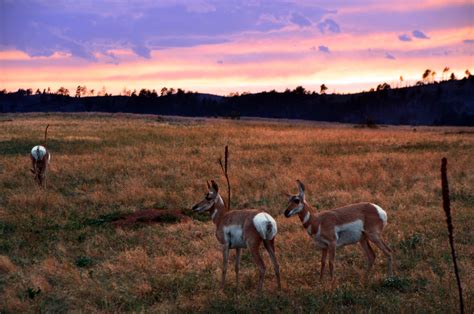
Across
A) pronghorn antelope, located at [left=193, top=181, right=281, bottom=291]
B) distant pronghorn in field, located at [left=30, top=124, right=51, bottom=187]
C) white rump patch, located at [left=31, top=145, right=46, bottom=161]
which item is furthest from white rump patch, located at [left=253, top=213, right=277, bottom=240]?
white rump patch, located at [left=31, top=145, right=46, bottom=161]

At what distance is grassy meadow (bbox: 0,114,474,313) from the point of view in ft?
29.5

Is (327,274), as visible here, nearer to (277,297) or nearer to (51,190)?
(277,297)

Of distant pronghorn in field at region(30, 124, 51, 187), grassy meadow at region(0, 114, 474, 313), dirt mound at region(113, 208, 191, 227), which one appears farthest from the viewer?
distant pronghorn in field at region(30, 124, 51, 187)

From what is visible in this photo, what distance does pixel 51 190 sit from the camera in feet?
65.5

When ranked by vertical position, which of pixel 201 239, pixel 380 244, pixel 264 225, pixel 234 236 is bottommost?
pixel 201 239

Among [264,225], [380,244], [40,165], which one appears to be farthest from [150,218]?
[40,165]

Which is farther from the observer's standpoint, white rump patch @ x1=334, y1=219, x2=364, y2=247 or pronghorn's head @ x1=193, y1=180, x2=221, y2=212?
pronghorn's head @ x1=193, y1=180, x2=221, y2=212

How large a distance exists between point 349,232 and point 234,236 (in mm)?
2019

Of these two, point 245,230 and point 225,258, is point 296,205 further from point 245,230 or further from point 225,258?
point 225,258

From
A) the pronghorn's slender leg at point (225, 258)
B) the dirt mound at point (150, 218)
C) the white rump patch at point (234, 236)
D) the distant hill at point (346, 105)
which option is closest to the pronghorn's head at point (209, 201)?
the white rump patch at point (234, 236)

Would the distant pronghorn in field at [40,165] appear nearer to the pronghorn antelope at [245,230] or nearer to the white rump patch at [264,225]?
the pronghorn antelope at [245,230]

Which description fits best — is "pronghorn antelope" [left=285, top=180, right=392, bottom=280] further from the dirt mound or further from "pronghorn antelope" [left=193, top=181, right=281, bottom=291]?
the dirt mound

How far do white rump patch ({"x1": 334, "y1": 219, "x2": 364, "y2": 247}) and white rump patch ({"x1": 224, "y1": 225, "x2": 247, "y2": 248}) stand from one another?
1.67 m

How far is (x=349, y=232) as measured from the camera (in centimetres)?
964
